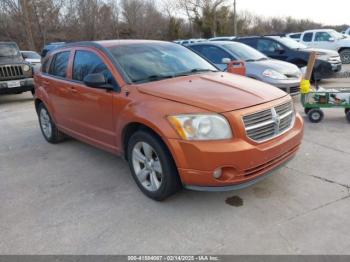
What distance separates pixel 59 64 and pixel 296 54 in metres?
8.02

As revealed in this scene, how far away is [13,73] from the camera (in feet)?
35.3

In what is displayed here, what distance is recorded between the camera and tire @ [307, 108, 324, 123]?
6.24m

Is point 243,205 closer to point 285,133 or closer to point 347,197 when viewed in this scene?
point 285,133

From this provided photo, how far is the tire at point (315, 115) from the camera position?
6.24 m

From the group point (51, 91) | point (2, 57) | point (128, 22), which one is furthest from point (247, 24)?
point (51, 91)

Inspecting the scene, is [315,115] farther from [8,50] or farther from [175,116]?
[8,50]

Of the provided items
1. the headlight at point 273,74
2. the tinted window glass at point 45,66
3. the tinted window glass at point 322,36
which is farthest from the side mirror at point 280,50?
the tinted window glass at point 45,66

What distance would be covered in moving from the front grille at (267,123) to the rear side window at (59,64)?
3.05m

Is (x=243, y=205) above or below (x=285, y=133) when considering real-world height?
below

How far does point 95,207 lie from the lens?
11.6 ft

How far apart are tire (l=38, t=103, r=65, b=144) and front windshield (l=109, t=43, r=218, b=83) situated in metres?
2.18

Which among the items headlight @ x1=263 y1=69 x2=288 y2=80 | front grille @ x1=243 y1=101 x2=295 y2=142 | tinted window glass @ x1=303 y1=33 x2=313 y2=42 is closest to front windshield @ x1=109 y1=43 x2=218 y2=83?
front grille @ x1=243 y1=101 x2=295 y2=142

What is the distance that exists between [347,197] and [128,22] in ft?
138

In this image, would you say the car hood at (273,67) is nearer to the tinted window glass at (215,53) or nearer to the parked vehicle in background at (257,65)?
the parked vehicle in background at (257,65)
